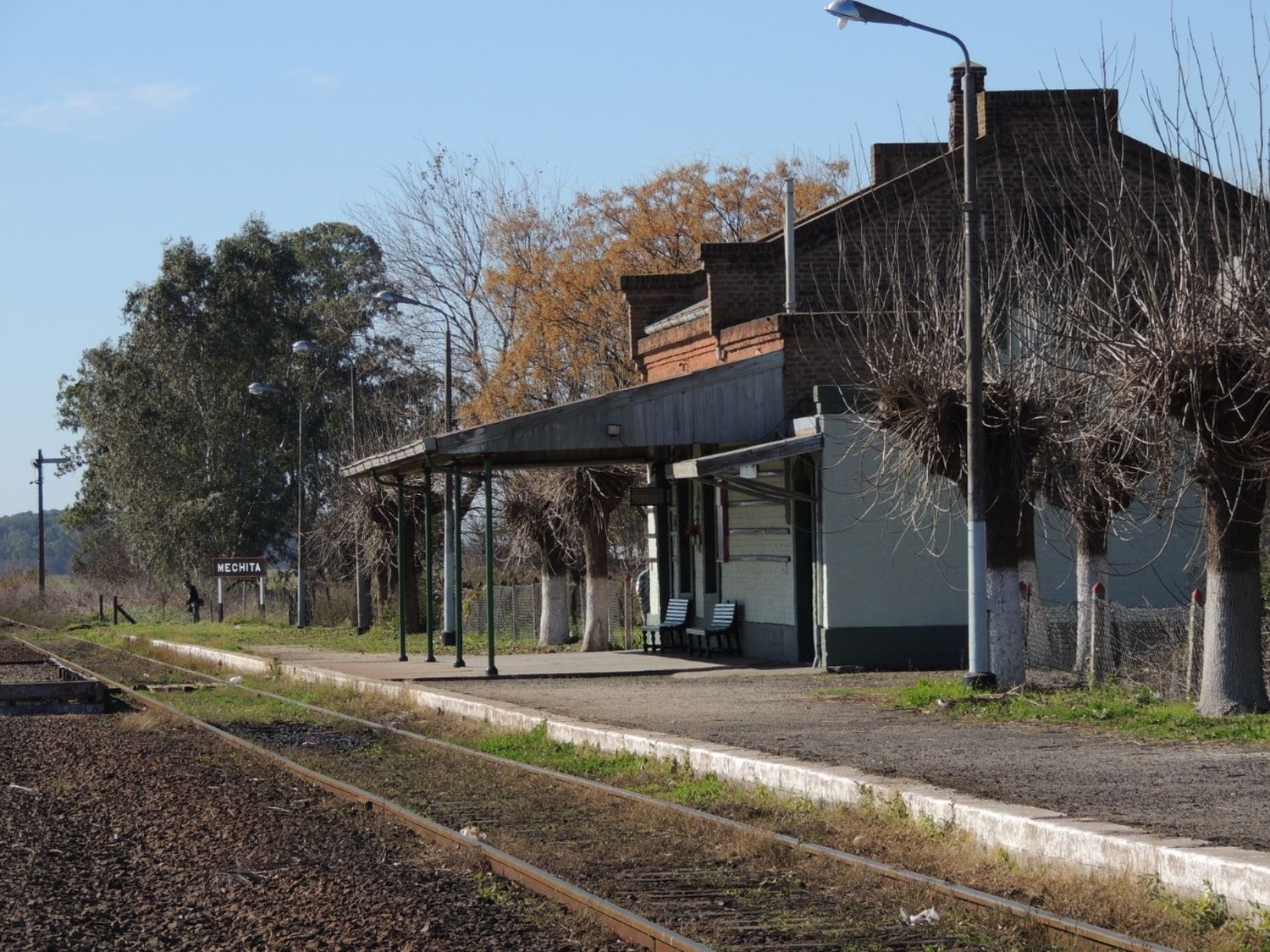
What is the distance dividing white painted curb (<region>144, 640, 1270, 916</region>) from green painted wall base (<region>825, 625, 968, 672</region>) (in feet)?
21.5

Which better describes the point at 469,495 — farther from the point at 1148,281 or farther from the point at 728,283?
the point at 1148,281

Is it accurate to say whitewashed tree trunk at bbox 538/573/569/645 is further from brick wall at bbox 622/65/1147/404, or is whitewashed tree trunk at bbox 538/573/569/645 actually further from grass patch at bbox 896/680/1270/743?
grass patch at bbox 896/680/1270/743

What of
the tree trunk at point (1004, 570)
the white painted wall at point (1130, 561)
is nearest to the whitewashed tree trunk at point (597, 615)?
the white painted wall at point (1130, 561)

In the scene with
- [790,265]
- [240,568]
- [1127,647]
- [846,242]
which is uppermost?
[846,242]

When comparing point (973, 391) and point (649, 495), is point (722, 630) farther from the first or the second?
point (973, 391)

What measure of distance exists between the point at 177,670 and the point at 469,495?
35.4 ft

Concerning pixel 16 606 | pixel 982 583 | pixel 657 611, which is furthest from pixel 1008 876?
pixel 16 606

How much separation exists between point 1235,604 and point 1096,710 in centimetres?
183

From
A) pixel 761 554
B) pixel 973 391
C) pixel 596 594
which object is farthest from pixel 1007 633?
pixel 596 594

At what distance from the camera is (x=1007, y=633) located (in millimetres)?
17469

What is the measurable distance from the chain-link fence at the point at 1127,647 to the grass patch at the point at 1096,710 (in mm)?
316

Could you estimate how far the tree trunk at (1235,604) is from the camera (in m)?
14.1

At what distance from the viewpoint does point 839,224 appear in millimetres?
24766

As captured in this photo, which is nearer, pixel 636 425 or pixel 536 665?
pixel 636 425
